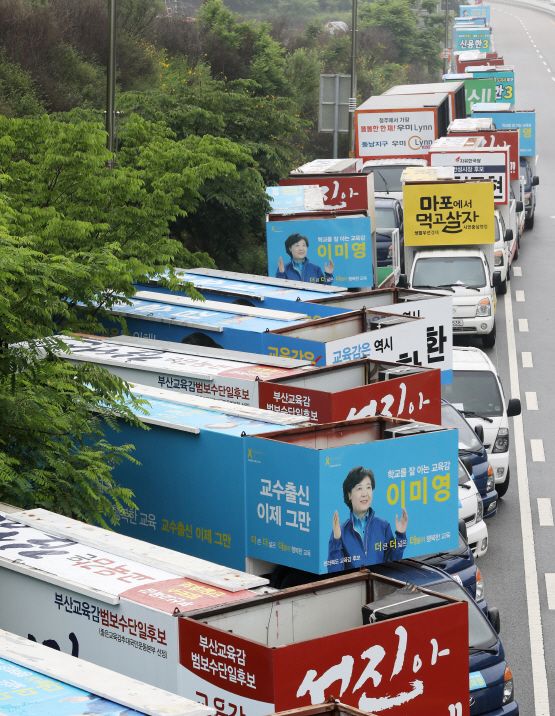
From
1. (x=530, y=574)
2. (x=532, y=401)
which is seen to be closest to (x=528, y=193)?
(x=532, y=401)

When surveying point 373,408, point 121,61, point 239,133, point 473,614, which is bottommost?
point 473,614

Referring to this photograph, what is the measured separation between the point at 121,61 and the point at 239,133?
12.5 m

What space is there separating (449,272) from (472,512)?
11675 mm

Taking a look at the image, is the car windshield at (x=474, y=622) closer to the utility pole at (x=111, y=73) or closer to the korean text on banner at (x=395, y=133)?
the utility pole at (x=111, y=73)

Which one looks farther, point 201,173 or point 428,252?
point 428,252

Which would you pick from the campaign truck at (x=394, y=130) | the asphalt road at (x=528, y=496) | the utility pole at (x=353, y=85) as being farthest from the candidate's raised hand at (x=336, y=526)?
the campaign truck at (x=394, y=130)

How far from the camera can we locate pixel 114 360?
11406 millimetres

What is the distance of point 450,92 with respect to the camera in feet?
140

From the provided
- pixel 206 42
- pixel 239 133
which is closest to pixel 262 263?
pixel 239 133

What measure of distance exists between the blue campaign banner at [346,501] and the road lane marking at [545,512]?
648 centimetres

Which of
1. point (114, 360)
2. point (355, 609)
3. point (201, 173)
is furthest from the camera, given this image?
point (201, 173)

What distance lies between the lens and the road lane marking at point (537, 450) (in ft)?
58.5

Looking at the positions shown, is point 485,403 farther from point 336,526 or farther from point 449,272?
point 336,526

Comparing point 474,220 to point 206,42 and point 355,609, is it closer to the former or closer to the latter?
point 355,609
